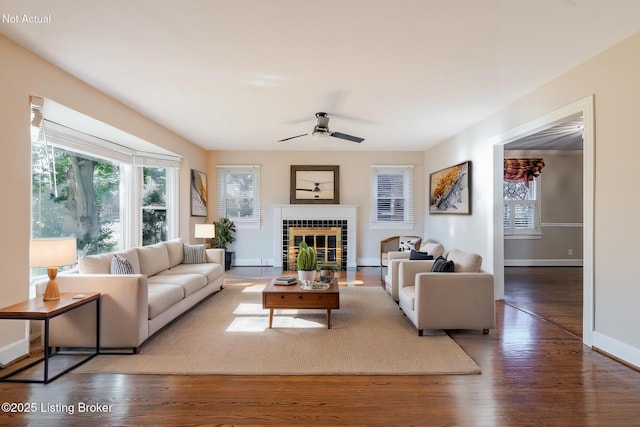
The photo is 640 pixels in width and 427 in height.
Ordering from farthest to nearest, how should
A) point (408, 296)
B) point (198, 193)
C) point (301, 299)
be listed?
point (198, 193) < point (408, 296) < point (301, 299)

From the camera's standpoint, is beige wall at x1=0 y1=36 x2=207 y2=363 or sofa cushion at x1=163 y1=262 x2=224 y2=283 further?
sofa cushion at x1=163 y1=262 x2=224 y2=283

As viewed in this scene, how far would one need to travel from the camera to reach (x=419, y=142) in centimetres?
682

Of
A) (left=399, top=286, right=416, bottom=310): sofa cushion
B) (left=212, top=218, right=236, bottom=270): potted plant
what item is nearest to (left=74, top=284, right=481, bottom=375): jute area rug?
(left=399, top=286, right=416, bottom=310): sofa cushion

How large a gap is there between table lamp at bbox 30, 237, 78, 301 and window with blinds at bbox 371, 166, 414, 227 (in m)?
5.99

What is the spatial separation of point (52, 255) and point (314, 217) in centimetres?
528

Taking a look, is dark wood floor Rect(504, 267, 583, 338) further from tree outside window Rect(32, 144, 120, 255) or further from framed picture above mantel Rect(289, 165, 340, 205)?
tree outside window Rect(32, 144, 120, 255)

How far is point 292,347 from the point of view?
10.1 ft

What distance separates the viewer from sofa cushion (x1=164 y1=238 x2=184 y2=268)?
5.00 meters

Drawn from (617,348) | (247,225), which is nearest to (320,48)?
(617,348)

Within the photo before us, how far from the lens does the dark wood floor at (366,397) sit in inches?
79.6

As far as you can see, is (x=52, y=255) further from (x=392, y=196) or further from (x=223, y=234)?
(x=392, y=196)

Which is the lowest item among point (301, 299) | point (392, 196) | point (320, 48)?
point (301, 299)

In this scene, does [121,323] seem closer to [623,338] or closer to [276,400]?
[276,400]

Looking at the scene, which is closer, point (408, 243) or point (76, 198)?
point (76, 198)
